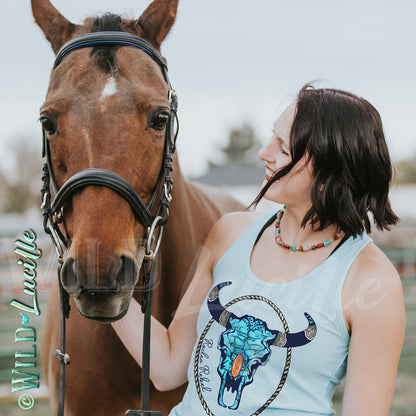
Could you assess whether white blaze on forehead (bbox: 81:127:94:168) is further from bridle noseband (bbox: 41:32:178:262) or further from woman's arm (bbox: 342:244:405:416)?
woman's arm (bbox: 342:244:405:416)

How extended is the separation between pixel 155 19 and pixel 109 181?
0.81m

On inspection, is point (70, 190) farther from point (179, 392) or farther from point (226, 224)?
point (179, 392)

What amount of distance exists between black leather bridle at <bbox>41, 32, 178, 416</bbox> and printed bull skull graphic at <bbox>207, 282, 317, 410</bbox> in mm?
267

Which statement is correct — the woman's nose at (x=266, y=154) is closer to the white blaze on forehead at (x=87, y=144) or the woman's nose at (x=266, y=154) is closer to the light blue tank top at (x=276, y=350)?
the light blue tank top at (x=276, y=350)

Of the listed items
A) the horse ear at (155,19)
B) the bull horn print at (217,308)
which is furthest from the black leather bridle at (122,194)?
the bull horn print at (217,308)

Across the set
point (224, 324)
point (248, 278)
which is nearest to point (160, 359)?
point (224, 324)

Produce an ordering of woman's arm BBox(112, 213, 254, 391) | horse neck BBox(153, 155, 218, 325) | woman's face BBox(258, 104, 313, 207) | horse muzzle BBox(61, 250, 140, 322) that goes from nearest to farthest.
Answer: horse muzzle BBox(61, 250, 140, 322)
woman's face BBox(258, 104, 313, 207)
woman's arm BBox(112, 213, 254, 391)
horse neck BBox(153, 155, 218, 325)

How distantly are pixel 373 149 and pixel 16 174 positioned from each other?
865 inches

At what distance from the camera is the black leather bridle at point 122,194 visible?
1.40 metres

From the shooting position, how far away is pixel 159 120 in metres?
1.59

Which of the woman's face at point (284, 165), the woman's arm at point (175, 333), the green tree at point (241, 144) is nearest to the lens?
the woman's face at point (284, 165)

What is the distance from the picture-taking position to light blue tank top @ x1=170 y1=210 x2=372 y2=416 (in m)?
1.33

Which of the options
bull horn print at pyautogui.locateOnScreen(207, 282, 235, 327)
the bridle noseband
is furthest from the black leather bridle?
bull horn print at pyautogui.locateOnScreen(207, 282, 235, 327)

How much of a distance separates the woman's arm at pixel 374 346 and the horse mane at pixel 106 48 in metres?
1.07
